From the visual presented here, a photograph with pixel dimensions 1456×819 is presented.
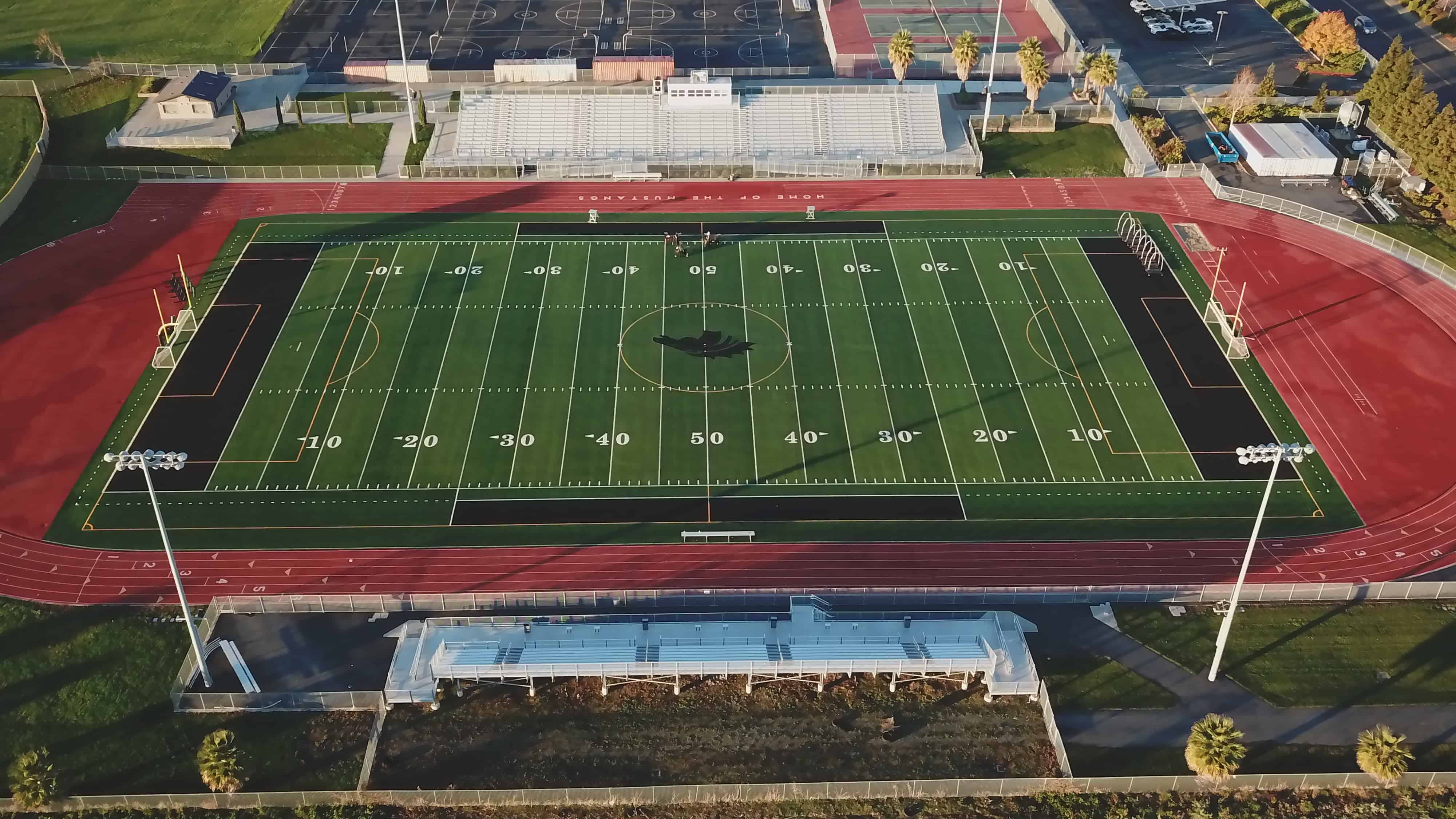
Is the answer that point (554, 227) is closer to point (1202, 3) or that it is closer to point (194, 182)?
point (194, 182)

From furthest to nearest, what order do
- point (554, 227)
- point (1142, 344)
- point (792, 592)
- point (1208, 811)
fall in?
point (554, 227)
point (1142, 344)
point (792, 592)
point (1208, 811)

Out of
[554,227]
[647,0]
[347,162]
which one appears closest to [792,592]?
[554,227]

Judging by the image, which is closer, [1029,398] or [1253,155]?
[1029,398]

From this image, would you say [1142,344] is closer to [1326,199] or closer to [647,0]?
[1326,199]

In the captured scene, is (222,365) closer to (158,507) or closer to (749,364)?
(158,507)

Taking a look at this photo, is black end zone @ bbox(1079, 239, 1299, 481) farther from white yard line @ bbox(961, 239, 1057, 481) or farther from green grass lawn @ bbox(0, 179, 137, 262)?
green grass lawn @ bbox(0, 179, 137, 262)

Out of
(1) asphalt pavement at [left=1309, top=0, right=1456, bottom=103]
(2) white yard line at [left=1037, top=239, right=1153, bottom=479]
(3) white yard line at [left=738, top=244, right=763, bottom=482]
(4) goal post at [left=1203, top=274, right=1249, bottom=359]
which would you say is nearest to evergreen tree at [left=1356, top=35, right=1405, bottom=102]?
(1) asphalt pavement at [left=1309, top=0, right=1456, bottom=103]

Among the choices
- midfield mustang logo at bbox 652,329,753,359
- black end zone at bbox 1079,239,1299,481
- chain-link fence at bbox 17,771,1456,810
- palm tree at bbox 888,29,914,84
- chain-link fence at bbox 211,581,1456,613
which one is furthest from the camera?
palm tree at bbox 888,29,914,84

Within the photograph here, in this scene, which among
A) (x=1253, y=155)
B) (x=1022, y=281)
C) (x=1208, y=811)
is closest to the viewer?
(x=1208, y=811)
